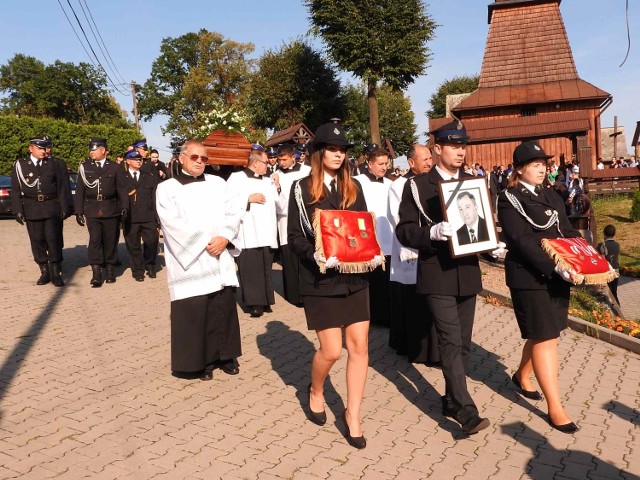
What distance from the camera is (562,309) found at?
4.75m

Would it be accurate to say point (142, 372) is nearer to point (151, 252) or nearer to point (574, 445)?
point (574, 445)

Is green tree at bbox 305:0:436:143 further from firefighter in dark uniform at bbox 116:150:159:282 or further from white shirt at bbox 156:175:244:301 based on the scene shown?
white shirt at bbox 156:175:244:301

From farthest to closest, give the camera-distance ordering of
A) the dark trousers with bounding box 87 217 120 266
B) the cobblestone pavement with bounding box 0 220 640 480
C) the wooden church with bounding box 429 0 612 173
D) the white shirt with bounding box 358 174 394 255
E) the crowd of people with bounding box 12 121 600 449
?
1. the wooden church with bounding box 429 0 612 173
2. the dark trousers with bounding box 87 217 120 266
3. the white shirt with bounding box 358 174 394 255
4. the crowd of people with bounding box 12 121 600 449
5. the cobblestone pavement with bounding box 0 220 640 480

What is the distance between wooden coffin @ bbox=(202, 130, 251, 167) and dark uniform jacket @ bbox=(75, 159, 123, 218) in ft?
5.53

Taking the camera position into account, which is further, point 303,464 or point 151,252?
point 151,252

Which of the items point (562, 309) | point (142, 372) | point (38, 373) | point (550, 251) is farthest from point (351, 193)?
point (38, 373)

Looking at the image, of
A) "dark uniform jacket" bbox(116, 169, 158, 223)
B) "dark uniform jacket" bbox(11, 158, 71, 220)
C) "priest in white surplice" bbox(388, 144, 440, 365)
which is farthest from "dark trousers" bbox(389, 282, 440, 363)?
"dark uniform jacket" bbox(11, 158, 71, 220)

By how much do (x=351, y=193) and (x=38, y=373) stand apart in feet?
12.2

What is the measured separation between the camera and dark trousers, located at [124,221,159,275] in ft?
36.9

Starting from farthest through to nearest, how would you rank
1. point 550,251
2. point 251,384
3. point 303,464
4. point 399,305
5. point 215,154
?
1. point 215,154
2. point 399,305
3. point 251,384
4. point 550,251
5. point 303,464

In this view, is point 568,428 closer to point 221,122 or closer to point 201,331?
point 201,331

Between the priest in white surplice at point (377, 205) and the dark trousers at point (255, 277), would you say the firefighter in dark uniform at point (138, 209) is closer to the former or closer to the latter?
the dark trousers at point (255, 277)

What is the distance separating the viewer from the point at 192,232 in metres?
5.84

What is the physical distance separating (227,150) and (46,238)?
340 centimetres
